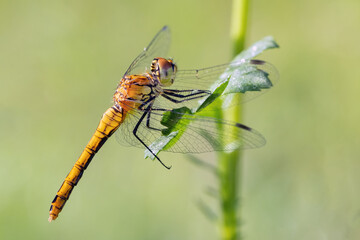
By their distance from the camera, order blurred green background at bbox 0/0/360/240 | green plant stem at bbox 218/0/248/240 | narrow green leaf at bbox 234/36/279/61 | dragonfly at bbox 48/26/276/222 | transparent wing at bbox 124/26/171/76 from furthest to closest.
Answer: blurred green background at bbox 0/0/360/240, transparent wing at bbox 124/26/171/76, dragonfly at bbox 48/26/276/222, green plant stem at bbox 218/0/248/240, narrow green leaf at bbox 234/36/279/61

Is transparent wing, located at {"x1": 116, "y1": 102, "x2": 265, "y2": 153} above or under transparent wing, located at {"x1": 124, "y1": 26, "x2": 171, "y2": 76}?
under

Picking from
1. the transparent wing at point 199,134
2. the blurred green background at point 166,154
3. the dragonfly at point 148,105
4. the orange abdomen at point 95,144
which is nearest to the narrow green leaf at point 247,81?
the transparent wing at point 199,134

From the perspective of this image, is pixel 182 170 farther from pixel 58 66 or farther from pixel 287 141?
pixel 58 66

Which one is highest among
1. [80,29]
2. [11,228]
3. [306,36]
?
[306,36]

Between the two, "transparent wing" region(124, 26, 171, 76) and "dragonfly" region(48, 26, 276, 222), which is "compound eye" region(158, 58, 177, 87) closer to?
"dragonfly" region(48, 26, 276, 222)

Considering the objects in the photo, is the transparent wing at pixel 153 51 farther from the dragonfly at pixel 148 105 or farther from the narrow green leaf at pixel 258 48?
Answer: the narrow green leaf at pixel 258 48

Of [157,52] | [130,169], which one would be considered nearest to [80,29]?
[130,169]

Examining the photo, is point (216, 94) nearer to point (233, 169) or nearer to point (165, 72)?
point (233, 169)

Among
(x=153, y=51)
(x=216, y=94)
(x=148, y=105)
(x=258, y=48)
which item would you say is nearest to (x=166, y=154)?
(x=153, y=51)

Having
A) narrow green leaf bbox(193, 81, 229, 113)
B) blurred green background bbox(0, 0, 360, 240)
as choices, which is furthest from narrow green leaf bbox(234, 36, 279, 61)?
blurred green background bbox(0, 0, 360, 240)
